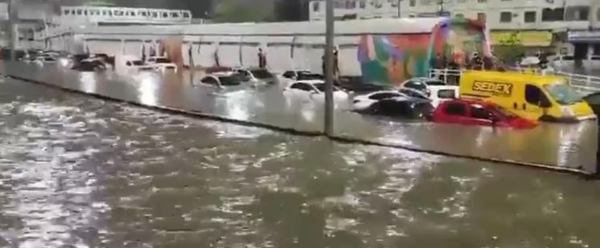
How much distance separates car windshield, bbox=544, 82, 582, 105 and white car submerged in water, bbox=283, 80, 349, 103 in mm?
1507

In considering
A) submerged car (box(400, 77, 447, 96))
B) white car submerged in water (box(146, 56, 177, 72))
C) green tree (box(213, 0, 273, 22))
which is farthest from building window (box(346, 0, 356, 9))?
white car submerged in water (box(146, 56, 177, 72))

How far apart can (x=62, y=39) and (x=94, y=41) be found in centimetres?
61

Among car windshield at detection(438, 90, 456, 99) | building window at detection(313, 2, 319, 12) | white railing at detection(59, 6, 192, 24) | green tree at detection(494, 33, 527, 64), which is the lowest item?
car windshield at detection(438, 90, 456, 99)

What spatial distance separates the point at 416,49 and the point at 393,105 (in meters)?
0.68

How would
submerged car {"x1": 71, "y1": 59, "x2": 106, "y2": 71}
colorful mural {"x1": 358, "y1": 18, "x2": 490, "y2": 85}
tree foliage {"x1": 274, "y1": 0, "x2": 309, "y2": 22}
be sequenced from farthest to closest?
1. submerged car {"x1": 71, "y1": 59, "x2": 106, "y2": 71}
2. tree foliage {"x1": 274, "y1": 0, "x2": 309, "y2": 22}
3. colorful mural {"x1": 358, "y1": 18, "x2": 490, "y2": 85}

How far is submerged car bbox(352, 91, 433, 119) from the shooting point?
538 centimetres

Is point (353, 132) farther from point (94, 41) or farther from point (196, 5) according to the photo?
point (94, 41)

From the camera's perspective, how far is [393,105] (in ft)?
18.2

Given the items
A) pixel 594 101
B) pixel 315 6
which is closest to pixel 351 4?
pixel 315 6

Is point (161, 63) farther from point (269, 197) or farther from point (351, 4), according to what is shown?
point (269, 197)

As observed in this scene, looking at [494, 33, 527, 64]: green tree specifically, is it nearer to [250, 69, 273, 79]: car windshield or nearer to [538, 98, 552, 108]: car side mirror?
[538, 98, 552, 108]: car side mirror

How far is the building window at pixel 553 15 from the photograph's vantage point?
4.69 m

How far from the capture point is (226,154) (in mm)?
4012

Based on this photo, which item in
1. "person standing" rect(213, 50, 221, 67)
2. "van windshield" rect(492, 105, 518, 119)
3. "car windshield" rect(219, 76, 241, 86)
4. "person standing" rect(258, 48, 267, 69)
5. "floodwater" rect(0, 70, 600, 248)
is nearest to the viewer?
"floodwater" rect(0, 70, 600, 248)
